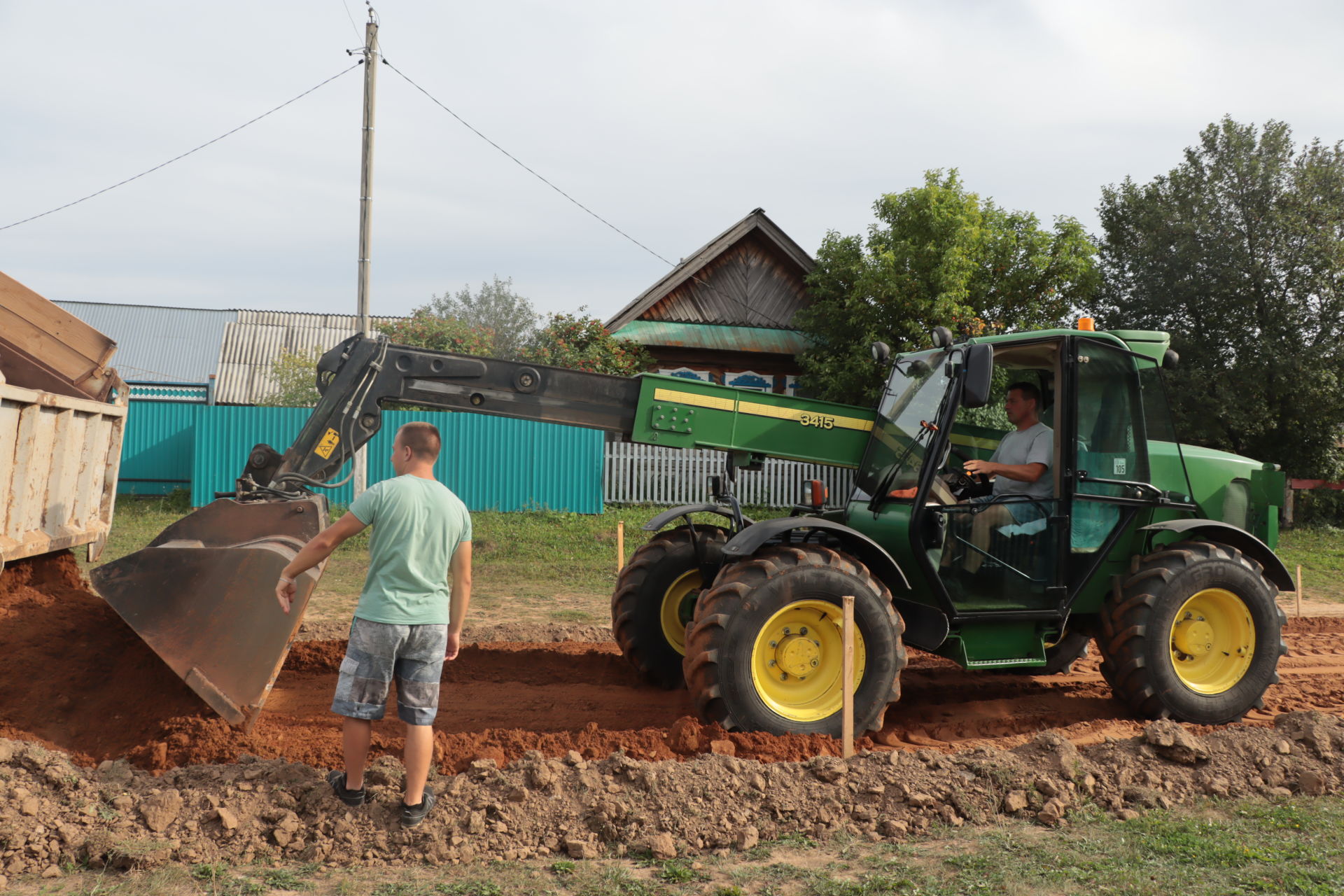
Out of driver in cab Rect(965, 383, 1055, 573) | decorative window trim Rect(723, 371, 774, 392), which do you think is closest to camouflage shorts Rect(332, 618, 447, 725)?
driver in cab Rect(965, 383, 1055, 573)

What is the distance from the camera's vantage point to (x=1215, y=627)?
6375mm

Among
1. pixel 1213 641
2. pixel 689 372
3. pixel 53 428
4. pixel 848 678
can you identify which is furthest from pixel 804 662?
pixel 689 372

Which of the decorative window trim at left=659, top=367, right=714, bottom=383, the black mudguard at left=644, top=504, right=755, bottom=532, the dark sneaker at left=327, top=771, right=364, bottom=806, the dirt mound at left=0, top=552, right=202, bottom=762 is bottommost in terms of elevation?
the dark sneaker at left=327, top=771, right=364, bottom=806

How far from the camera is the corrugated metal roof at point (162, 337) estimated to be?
33781 millimetres

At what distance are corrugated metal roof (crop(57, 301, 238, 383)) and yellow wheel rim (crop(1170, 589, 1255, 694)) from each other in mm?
32513

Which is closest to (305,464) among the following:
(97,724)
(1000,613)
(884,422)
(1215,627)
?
(97,724)

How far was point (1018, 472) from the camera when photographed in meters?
6.10

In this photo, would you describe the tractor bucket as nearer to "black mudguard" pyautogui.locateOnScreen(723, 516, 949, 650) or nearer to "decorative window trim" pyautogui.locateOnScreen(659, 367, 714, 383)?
"black mudguard" pyautogui.locateOnScreen(723, 516, 949, 650)

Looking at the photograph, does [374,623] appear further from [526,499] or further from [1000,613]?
[526,499]

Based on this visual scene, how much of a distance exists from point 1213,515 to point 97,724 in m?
7.12

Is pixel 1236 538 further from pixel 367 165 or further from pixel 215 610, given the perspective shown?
pixel 367 165

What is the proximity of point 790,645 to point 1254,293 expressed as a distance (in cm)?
1943

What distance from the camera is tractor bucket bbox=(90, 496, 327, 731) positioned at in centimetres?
493

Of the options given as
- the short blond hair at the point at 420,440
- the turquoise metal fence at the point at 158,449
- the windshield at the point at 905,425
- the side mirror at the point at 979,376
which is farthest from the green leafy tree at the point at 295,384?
the side mirror at the point at 979,376
